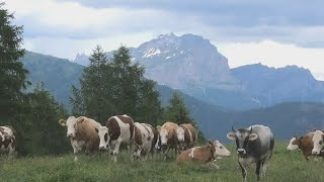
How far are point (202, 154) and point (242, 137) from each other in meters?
9.12

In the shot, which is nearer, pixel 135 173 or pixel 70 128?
pixel 135 173

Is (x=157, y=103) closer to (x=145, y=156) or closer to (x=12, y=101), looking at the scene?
(x=12, y=101)

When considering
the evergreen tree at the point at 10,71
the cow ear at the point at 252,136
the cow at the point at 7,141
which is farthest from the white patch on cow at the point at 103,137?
the evergreen tree at the point at 10,71

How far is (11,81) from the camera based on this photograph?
49000mm

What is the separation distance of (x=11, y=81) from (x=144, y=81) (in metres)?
38.9

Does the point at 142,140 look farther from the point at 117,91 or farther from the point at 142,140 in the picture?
the point at 117,91

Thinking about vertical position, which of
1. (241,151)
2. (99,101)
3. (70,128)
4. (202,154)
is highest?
(99,101)

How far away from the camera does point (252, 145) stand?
21.9m

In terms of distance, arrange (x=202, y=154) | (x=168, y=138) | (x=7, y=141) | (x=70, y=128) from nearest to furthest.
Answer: (x=202, y=154) < (x=70, y=128) < (x=7, y=141) < (x=168, y=138)

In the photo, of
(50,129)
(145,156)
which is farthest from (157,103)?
(145,156)

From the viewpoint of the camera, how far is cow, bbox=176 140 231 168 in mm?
29648

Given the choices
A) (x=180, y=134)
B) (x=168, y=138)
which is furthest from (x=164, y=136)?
(x=180, y=134)

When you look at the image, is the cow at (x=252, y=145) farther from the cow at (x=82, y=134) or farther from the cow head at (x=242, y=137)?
the cow at (x=82, y=134)

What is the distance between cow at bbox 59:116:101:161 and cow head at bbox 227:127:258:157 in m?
10.8
